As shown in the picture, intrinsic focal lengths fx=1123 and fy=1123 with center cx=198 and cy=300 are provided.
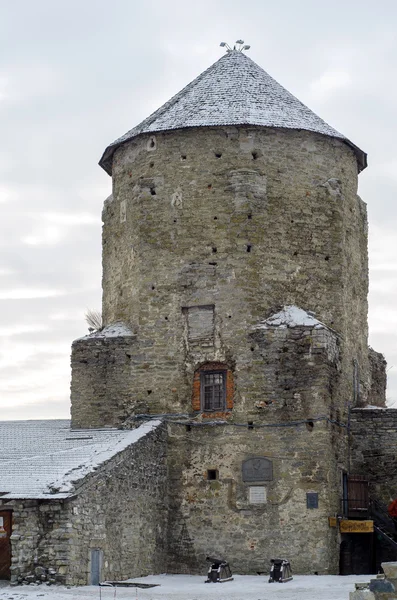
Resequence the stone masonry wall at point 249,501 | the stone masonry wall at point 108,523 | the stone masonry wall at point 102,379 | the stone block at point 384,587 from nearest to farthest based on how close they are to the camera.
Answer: the stone block at point 384,587
the stone masonry wall at point 108,523
the stone masonry wall at point 249,501
the stone masonry wall at point 102,379

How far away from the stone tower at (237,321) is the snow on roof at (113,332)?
55 millimetres

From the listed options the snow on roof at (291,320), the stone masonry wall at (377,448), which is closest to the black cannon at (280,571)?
the stone masonry wall at (377,448)

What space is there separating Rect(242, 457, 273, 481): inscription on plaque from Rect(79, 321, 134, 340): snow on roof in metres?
4.74

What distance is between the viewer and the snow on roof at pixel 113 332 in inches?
1171

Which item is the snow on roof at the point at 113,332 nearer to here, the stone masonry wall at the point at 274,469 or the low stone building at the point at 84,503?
the low stone building at the point at 84,503

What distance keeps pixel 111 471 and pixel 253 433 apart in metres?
4.65

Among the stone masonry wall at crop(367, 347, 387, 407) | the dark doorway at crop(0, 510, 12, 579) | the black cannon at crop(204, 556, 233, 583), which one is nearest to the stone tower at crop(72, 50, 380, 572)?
the stone masonry wall at crop(367, 347, 387, 407)

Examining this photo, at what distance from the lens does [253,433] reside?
2811 centimetres

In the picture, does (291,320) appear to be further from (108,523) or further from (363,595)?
(363,595)

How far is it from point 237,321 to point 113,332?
345 centimetres

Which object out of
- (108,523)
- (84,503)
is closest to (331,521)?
(108,523)

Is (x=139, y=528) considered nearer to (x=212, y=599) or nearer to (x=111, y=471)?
(x=111, y=471)

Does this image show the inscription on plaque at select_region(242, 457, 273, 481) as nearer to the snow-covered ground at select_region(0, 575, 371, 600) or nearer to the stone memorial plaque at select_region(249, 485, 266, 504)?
the stone memorial plaque at select_region(249, 485, 266, 504)

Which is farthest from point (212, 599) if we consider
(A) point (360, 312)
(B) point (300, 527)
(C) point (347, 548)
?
(A) point (360, 312)
